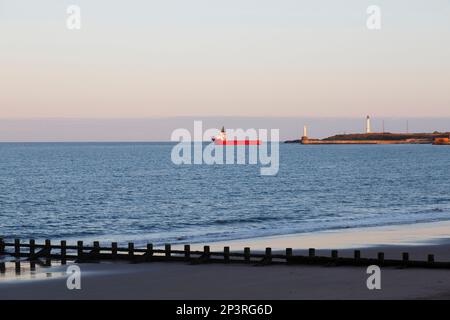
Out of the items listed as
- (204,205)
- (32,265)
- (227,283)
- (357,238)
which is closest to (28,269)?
(32,265)

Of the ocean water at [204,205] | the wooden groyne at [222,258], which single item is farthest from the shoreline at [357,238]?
the wooden groyne at [222,258]

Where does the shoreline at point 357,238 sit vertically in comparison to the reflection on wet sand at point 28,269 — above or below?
below

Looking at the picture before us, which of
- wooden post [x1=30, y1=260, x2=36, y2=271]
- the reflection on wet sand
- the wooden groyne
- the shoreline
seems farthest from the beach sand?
the shoreline

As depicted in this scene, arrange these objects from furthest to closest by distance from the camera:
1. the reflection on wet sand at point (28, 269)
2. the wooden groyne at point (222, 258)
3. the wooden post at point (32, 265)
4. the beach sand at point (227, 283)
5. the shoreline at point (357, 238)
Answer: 1. the shoreline at point (357, 238)
2. the wooden post at point (32, 265)
3. the reflection on wet sand at point (28, 269)
4. the wooden groyne at point (222, 258)
5. the beach sand at point (227, 283)

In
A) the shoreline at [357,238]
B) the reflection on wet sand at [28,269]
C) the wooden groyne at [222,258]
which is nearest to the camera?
the wooden groyne at [222,258]

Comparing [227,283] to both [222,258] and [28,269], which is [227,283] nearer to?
[222,258]

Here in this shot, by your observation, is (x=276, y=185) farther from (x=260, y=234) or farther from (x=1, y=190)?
(x=260, y=234)

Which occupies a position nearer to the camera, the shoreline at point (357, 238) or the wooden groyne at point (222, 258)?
the wooden groyne at point (222, 258)

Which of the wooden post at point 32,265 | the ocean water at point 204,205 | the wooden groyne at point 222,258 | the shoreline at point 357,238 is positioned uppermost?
the wooden groyne at point 222,258

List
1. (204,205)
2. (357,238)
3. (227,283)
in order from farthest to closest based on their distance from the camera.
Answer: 1. (204,205)
2. (357,238)
3. (227,283)

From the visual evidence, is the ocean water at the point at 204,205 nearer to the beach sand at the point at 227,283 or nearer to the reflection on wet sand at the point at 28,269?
the reflection on wet sand at the point at 28,269

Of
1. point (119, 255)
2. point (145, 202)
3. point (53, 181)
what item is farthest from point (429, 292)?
point (53, 181)

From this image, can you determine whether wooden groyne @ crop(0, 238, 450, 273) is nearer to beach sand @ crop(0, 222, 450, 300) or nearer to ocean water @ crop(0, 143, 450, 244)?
beach sand @ crop(0, 222, 450, 300)

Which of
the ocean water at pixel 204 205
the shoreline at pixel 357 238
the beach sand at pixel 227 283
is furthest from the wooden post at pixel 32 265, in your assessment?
the ocean water at pixel 204 205
